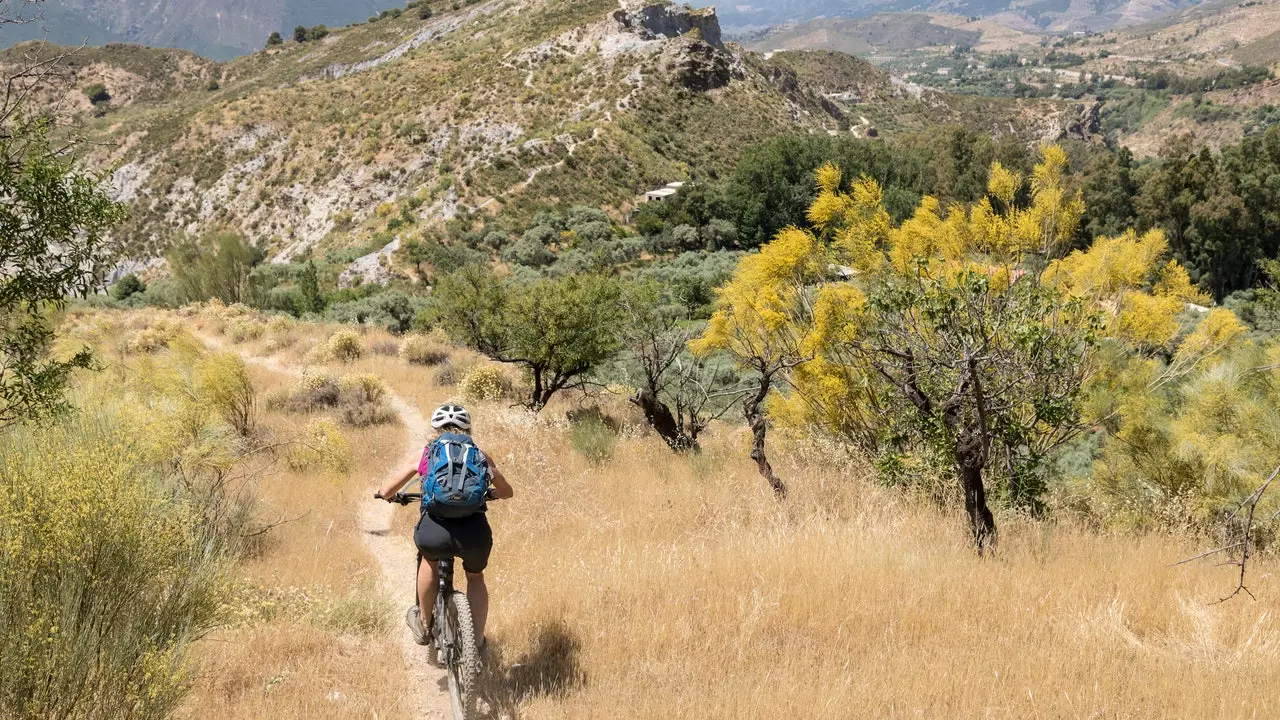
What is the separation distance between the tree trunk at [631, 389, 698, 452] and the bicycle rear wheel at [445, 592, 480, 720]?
18.8 feet

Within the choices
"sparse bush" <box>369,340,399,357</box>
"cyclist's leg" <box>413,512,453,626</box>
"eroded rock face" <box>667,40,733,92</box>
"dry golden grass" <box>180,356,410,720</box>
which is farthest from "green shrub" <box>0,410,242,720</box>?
"eroded rock face" <box>667,40,733,92</box>

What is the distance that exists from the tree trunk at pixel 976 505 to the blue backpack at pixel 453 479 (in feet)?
11.0

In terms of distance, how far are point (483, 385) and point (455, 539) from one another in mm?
10683

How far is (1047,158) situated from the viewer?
7.61 m

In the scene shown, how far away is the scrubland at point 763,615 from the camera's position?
3.31 m

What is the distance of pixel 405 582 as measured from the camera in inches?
230

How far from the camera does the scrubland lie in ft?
10.9

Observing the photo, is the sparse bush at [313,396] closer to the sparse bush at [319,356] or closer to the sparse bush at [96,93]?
the sparse bush at [319,356]

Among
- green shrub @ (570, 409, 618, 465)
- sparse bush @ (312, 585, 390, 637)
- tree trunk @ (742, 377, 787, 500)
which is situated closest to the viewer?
sparse bush @ (312, 585, 390, 637)

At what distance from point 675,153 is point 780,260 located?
161ft

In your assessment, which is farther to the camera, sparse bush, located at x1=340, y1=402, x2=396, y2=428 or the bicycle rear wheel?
sparse bush, located at x1=340, y1=402, x2=396, y2=428

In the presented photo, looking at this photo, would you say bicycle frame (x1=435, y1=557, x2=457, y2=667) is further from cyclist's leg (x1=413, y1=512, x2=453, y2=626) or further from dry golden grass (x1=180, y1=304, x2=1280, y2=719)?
dry golden grass (x1=180, y1=304, x2=1280, y2=719)

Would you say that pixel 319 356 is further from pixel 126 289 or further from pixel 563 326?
pixel 126 289

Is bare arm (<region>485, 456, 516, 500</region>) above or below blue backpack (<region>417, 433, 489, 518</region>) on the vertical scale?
below
